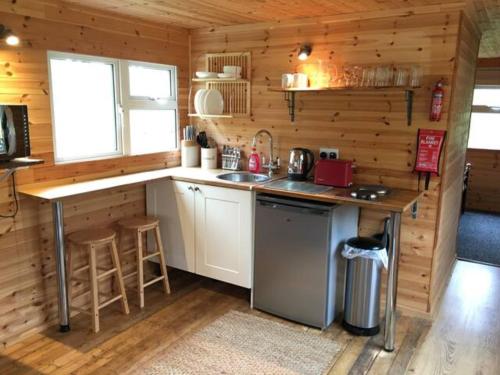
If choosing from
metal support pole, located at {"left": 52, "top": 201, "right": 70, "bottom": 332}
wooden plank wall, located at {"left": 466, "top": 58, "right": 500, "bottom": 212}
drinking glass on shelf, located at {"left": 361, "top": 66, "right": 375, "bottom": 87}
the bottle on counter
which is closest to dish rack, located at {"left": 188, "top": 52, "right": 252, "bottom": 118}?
the bottle on counter

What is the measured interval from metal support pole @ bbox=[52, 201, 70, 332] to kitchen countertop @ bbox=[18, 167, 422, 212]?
0.12 meters

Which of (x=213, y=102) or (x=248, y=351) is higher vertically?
(x=213, y=102)

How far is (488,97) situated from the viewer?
6684mm

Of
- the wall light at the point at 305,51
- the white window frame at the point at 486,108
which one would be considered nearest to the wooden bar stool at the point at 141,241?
the wall light at the point at 305,51

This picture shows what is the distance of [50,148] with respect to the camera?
9.68 ft

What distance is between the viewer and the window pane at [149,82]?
3587mm

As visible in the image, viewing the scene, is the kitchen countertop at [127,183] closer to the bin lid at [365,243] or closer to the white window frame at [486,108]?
the bin lid at [365,243]

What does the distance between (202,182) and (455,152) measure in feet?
6.46

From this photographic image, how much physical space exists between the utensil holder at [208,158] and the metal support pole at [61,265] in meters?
1.42

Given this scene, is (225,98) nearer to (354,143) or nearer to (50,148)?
(354,143)

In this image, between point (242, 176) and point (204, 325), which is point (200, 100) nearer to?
point (242, 176)

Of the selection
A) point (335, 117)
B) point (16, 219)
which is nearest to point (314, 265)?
point (335, 117)

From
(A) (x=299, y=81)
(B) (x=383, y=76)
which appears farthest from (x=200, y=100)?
(B) (x=383, y=76)

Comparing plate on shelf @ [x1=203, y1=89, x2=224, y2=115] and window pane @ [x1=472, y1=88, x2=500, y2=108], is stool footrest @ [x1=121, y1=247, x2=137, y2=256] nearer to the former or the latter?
plate on shelf @ [x1=203, y1=89, x2=224, y2=115]
